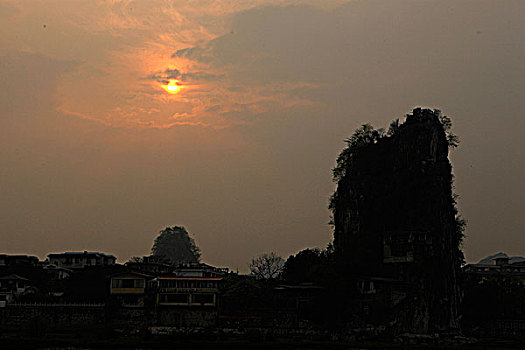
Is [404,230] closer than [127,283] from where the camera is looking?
Yes

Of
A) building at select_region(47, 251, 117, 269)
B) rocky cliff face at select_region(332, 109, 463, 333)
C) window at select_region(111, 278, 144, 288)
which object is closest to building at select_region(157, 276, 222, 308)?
window at select_region(111, 278, 144, 288)

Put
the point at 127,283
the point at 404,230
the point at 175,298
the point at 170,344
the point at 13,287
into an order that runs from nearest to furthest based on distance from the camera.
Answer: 1. the point at 170,344
2. the point at 175,298
3. the point at 404,230
4. the point at 127,283
5. the point at 13,287

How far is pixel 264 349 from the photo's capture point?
65.0 m

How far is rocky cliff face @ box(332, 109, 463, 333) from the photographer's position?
92.1 m

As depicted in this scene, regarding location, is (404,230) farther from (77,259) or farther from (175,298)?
(77,259)

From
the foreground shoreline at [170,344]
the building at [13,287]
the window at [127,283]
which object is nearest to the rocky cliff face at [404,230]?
the foreground shoreline at [170,344]

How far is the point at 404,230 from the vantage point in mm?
97500

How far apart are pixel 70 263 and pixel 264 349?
284 feet

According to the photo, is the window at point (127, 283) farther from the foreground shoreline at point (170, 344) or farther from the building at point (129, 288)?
the foreground shoreline at point (170, 344)

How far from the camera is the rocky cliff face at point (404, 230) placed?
9206 centimetres

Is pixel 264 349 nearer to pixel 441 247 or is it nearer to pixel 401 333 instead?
pixel 401 333

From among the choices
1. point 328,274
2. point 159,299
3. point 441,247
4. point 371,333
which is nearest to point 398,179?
point 441,247

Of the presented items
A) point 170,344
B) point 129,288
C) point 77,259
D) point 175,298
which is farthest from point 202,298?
point 77,259

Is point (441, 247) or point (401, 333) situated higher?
point (441, 247)
